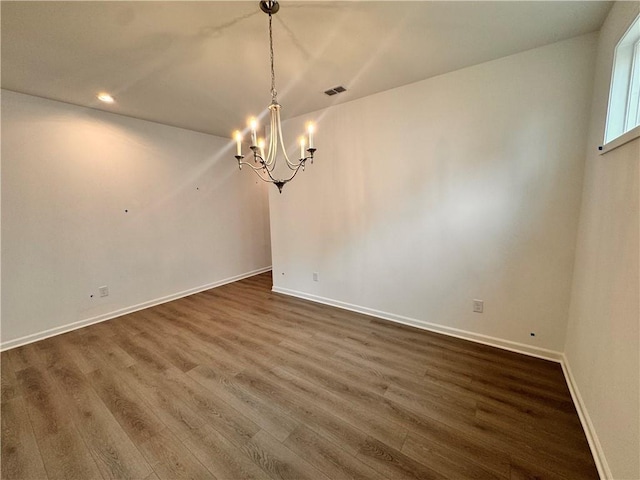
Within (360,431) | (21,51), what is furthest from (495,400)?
(21,51)

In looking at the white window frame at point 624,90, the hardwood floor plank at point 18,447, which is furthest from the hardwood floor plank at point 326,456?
the white window frame at point 624,90

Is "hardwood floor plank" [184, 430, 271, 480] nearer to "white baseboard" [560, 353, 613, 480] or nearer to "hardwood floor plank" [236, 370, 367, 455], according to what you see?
"hardwood floor plank" [236, 370, 367, 455]

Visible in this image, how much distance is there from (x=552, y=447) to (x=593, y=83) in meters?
2.54

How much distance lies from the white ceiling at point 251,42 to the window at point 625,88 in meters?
0.36

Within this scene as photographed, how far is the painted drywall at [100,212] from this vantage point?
2672 millimetres

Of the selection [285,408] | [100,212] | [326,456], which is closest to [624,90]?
[326,456]

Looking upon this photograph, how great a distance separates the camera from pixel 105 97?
2.77 m

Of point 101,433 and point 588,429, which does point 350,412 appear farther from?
point 101,433

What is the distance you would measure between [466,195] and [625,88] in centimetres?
113

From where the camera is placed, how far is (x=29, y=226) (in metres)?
2.74

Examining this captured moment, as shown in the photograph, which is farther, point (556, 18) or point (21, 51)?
point (21, 51)

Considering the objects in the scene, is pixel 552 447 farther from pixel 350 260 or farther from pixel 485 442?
pixel 350 260

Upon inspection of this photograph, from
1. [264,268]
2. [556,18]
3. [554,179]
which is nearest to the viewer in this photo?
[556,18]

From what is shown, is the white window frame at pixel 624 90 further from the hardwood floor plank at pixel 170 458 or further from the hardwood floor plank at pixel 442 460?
the hardwood floor plank at pixel 170 458
